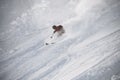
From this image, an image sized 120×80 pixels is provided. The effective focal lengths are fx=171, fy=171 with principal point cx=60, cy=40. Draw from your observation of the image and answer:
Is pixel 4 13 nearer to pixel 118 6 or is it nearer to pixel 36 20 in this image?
pixel 36 20

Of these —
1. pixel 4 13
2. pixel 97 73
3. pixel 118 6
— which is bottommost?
pixel 97 73

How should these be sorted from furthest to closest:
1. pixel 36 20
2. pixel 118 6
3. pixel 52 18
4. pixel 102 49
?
pixel 36 20, pixel 52 18, pixel 118 6, pixel 102 49

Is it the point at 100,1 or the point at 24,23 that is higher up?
the point at 24,23

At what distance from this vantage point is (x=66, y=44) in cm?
1730

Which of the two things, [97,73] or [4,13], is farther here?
[4,13]

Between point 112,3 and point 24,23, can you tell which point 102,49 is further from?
point 24,23

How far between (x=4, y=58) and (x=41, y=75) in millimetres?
5386

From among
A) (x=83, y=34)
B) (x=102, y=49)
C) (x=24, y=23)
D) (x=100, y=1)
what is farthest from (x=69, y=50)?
(x=24, y=23)

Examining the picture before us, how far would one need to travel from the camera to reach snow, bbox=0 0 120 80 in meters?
16.5

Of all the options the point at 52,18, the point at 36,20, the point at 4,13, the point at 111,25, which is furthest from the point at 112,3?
the point at 4,13

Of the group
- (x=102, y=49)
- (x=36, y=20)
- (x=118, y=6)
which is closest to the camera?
(x=102, y=49)

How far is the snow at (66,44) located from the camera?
1645 centimetres

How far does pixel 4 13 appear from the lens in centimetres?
2192

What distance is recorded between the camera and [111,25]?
16.9 m
